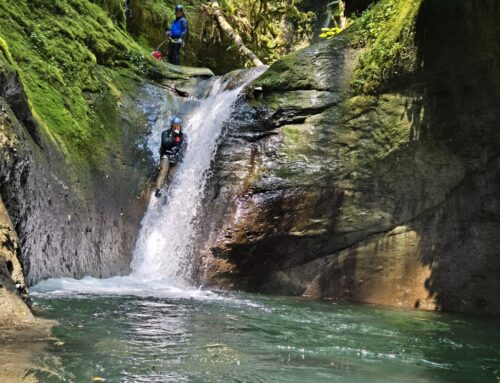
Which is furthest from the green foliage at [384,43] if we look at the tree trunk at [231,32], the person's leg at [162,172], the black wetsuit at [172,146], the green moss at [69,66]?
the tree trunk at [231,32]

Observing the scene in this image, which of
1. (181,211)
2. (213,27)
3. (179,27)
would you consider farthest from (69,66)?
(213,27)

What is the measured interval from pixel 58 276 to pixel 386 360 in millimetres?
5174

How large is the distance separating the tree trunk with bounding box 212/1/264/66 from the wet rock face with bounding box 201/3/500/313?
28.1ft

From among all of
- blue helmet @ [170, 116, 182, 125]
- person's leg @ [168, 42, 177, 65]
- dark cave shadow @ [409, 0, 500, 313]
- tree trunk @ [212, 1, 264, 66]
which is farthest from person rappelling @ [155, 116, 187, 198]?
tree trunk @ [212, 1, 264, 66]

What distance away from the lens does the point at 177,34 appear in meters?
16.0

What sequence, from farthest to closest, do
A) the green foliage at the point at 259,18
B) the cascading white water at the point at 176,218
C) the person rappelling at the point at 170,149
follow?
the green foliage at the point at 259,18 → the person rappelling at the point at 170,149 → the cascading white water at the point at 176,218

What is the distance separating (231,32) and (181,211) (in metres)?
10.2

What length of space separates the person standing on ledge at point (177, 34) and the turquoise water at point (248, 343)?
1045 centimetres

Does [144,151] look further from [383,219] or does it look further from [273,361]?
[273,361]

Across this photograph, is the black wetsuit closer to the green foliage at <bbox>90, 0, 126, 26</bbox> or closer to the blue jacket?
the green foliage at <bbox>90, 0, 126, 26</bbox>

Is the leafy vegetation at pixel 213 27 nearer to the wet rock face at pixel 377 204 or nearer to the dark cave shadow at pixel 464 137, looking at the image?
the wet rock face at pixel 377 204

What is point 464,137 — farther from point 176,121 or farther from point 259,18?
point 259,18

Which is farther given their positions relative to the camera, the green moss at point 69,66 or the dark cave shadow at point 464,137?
the green moss at point 69,66

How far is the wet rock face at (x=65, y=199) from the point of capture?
22.3 feet
